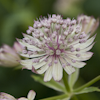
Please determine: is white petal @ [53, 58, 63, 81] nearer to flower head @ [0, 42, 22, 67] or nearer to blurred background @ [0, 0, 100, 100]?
flower head @ [0, 42, 22, 67]

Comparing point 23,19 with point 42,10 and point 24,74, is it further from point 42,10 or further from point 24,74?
point 24,74

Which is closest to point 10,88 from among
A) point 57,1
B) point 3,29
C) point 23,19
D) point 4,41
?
point 4,41

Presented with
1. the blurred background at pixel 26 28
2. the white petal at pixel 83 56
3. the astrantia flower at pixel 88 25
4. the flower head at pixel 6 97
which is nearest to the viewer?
the flower head at pixel 6 97

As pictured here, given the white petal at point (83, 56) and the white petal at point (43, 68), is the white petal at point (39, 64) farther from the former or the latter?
the white petal at point (83, 56)

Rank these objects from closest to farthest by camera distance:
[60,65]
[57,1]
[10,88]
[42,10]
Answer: [60,65], [10,88], [42,10], [57,1]

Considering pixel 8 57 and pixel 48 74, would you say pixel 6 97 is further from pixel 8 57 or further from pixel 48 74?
pixel 8 57

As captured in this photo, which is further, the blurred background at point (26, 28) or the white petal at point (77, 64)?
the blurred background at point (26, 28)

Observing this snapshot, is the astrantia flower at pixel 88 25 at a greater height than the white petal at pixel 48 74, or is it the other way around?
the astrantia flower at pixel 88 25

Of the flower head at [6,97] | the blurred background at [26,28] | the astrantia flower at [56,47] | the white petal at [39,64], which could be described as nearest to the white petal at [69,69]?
the astrantia flower at [56,47]
